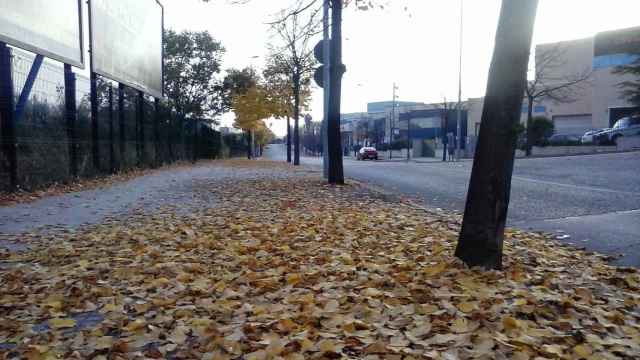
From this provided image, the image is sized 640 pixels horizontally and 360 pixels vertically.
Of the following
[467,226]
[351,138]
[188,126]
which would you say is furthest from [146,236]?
[351,138]

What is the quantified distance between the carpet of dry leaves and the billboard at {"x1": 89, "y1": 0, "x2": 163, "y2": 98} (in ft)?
31.4

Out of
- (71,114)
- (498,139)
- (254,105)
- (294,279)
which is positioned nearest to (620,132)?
(254,105)

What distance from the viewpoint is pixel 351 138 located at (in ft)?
311

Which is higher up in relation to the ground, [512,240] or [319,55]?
[319,55]

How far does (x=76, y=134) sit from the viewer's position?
12.5 metres

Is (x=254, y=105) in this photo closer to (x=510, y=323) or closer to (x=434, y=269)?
(x=434, y=269)

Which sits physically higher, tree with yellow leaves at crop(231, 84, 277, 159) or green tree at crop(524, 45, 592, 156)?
green tree at crop(524, 45, 592, 156)

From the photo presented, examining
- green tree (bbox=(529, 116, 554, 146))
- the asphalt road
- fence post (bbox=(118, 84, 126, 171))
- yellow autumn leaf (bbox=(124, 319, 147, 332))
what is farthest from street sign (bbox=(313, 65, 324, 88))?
green tree (bbox=(529, 116, 554, 146))

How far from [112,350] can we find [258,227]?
3.83 meters

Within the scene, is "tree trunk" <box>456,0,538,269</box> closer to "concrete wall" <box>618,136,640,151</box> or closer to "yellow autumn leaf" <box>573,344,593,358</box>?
"yellow autumn leaf" <box>573,344,593,358</box>

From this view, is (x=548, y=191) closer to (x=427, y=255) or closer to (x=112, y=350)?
(x=427, y=255)

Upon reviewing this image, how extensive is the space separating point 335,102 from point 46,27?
264 inches

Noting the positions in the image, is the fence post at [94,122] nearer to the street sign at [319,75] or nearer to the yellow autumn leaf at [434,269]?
the street sign at [319,75]

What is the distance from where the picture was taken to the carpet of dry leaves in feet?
9.59
